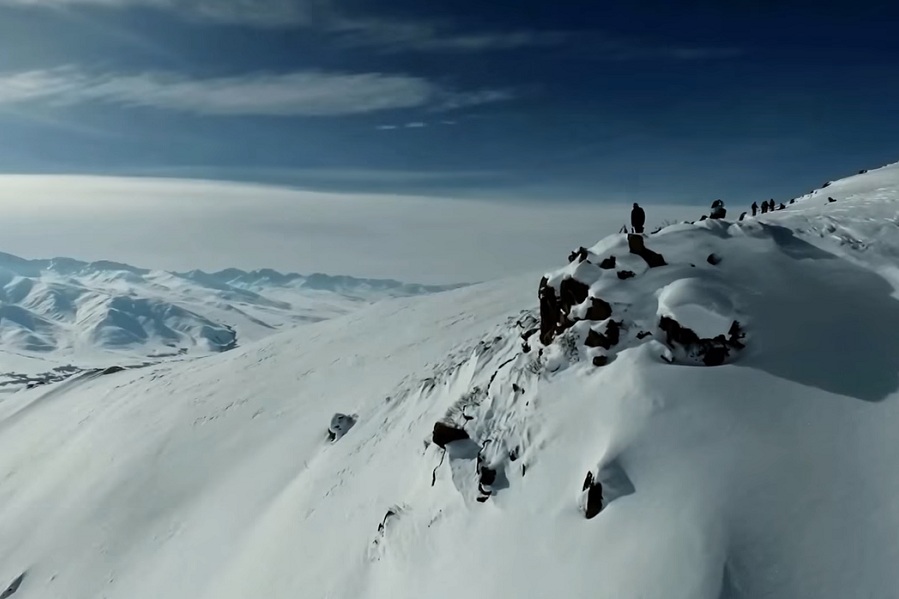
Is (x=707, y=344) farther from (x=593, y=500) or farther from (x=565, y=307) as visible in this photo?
(x=593, y=500)

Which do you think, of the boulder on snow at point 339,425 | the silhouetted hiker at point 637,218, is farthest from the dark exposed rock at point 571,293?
the boulder on snow at point 339,425

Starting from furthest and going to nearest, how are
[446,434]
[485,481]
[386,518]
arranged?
[446,434] → [386,518] → [485,481]

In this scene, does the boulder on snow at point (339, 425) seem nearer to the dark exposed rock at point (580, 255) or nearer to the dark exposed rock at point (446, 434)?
the dark exposed rock at point (446, 434)

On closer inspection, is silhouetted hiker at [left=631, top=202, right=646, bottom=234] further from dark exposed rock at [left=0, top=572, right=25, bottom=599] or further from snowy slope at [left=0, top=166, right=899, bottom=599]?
dark exposed rock at [left=0, top=572, right=25, bottom=599]

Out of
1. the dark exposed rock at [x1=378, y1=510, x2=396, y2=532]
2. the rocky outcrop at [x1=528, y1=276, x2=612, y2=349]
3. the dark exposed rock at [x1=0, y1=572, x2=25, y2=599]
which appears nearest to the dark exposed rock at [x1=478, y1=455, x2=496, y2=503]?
the dark exposed rock at [x1=378, y1=510, x2=396, y2=532]

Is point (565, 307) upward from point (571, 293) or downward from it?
downward

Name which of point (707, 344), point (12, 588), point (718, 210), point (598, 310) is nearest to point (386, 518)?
point (598, 310)

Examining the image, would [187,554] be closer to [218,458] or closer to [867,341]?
[218,458]
